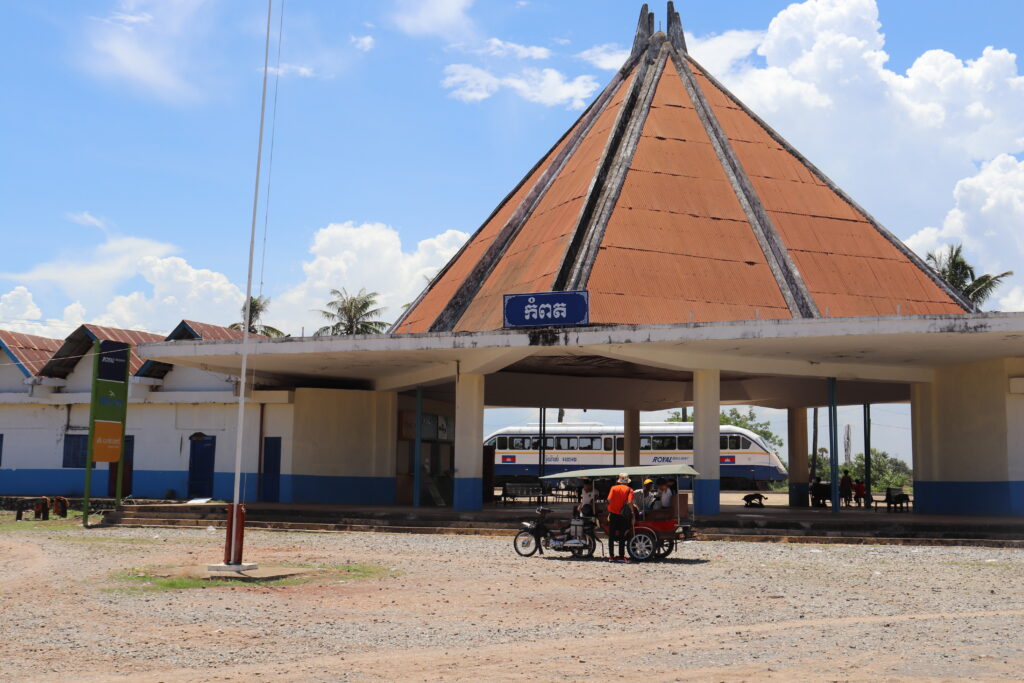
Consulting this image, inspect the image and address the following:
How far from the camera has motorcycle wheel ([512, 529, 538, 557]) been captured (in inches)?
→ 713

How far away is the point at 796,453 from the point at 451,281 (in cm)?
1366

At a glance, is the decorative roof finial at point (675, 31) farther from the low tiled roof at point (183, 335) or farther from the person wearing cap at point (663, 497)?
the person wearing cap at point (663, 497)

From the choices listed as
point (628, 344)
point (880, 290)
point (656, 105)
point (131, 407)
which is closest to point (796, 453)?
point (880, 290)

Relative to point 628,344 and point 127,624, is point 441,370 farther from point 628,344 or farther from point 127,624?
point 127,624

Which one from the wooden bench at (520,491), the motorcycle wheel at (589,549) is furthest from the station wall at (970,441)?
the wooden bench at (520,491)

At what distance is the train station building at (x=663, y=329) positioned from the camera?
919 inches

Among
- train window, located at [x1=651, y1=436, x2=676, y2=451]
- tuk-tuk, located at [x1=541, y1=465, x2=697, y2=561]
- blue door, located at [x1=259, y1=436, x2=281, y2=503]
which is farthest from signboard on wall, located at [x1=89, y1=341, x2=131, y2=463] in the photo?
train window, located at [x1=651, y1=436, x2=676, y2=451]

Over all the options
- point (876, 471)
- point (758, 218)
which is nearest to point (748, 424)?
point (876, 471)

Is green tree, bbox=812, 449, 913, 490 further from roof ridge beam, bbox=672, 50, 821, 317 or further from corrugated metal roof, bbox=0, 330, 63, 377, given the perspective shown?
corrugated metal roof, bbox=0, 330, 63, 377

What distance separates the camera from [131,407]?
34.4m

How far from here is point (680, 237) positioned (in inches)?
1086

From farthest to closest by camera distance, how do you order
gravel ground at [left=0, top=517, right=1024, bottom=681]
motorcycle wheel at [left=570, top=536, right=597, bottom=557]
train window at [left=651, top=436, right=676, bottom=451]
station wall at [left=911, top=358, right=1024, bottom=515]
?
train window at [left=651, top=436, right=676, bottom=451] < station wall at [left=911, top=358, right=1024, bottom=515] < motorcycle wheel at [left=570, top=536, right=597, bottom=557] < gravel ground at [left=0, top=517, right=1024, bottom=681]

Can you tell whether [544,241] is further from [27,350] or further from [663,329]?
[27,350]

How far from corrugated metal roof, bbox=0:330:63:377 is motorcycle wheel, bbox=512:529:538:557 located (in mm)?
23142
